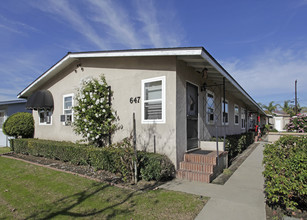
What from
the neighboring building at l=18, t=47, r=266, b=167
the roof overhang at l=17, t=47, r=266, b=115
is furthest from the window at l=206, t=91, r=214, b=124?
the roof overhang at l=17, t=47, r=266, b=115

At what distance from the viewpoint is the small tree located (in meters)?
7.76

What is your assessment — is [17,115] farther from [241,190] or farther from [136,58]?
[241,190]

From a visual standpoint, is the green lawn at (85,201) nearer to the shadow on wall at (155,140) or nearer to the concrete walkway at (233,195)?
the concrete walkway at (233,195)

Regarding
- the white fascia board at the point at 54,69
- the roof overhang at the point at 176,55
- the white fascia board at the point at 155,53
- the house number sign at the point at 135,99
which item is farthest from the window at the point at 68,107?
the house number sign at the point at 135,99

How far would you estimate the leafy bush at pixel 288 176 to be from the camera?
10.8 ft

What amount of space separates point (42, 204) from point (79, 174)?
2.18 m

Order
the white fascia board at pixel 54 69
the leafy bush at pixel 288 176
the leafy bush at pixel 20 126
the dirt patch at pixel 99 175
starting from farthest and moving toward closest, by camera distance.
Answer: the leafy bush at pixel 20 126 → the white fascia board at pixel 54 69 → the dirt patch at pixel 99 175 → the leafy bush at pixel 288 176

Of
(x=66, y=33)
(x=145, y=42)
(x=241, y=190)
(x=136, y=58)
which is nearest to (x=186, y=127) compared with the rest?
(x=241, y=190)

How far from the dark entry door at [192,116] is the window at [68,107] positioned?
247 inches

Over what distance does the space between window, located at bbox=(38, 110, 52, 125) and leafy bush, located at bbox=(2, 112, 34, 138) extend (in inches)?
38.5

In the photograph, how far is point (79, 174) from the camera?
20.6 feet

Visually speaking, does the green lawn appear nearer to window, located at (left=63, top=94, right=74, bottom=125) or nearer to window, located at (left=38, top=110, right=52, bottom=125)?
window, located at (left=63, top=94, right=74, bottom=125)

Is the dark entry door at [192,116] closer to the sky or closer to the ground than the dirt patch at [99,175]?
closer to the sky

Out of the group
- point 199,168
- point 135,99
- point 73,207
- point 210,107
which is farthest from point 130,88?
point 73,207
